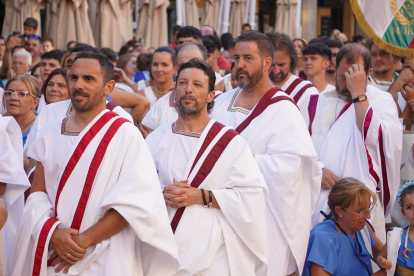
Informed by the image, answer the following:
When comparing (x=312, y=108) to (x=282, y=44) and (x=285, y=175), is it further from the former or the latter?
(x=285, y=175)

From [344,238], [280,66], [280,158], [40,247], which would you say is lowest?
[344,238]

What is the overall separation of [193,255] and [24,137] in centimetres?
232

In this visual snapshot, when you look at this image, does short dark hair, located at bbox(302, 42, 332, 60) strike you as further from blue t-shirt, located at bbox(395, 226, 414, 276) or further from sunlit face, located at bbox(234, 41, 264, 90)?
blue t-shirt, located at bbox(395, 226, 414, 276)

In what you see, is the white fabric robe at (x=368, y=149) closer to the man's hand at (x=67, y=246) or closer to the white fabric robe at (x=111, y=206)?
the white fabric robe at (x=111, y=206)

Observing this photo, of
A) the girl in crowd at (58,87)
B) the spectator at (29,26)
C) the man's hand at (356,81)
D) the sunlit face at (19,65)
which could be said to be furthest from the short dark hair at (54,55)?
the man's hand at (356,81)

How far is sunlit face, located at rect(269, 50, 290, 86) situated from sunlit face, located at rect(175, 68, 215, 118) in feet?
6.47

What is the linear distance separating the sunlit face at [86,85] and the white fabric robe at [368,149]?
229cm

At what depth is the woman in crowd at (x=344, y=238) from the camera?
4430mm

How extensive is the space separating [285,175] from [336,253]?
2.54 ft

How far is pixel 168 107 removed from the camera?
5621 millimetres

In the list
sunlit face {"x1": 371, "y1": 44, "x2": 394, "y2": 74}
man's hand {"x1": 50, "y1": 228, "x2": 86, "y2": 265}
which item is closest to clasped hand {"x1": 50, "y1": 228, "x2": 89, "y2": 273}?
man's hand {"x1": 50, "y1": 228, "x2": 86, "y2": 265}

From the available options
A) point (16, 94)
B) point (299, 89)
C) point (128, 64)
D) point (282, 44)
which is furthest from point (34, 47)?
point (299, 89)

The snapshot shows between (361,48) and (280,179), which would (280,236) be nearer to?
(280,179)

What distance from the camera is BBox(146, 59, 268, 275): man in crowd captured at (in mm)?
3574
